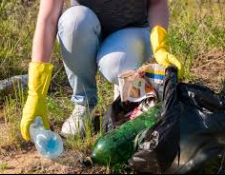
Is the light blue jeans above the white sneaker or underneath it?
above

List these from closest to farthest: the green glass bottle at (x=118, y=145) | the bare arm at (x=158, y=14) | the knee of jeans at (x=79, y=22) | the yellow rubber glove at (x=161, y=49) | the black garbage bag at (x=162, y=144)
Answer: the black garbage bag at (x=162, y=144), the green glass bottle at (x=118, y=145), the yellow rubber glove at (x=161, y=49), the knee of jeans at (x=79, y=22), the bare arm at (x=158, y=14)

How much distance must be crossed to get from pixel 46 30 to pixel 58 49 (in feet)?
3.73

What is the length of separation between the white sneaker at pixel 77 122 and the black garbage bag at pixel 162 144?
450 millimetres

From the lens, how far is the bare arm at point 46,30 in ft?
7.78

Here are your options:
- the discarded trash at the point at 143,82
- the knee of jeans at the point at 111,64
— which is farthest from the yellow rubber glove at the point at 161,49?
the knee of jeans at the point at 111,64

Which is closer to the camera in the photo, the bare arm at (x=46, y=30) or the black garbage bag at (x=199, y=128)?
the black garbage bag at (x=199, y=128)

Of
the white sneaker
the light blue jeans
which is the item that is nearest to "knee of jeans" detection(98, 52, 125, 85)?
the light blue jeans

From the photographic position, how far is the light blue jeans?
8.16ft

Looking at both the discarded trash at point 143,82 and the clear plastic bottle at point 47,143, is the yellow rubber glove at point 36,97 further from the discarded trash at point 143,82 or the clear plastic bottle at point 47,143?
the discarded trash at point 143,82

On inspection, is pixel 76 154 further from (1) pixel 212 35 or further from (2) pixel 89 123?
(1) pixel 212 35

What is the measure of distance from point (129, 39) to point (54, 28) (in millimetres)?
369

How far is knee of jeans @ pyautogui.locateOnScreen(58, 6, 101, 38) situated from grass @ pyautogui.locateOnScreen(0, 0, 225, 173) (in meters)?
0.45

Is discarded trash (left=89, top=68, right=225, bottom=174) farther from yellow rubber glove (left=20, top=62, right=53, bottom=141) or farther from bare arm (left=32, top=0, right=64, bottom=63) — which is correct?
bare arm (left=32, top=0, right=64, bottom=63)


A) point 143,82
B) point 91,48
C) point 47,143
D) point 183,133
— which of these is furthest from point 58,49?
point 183,133
